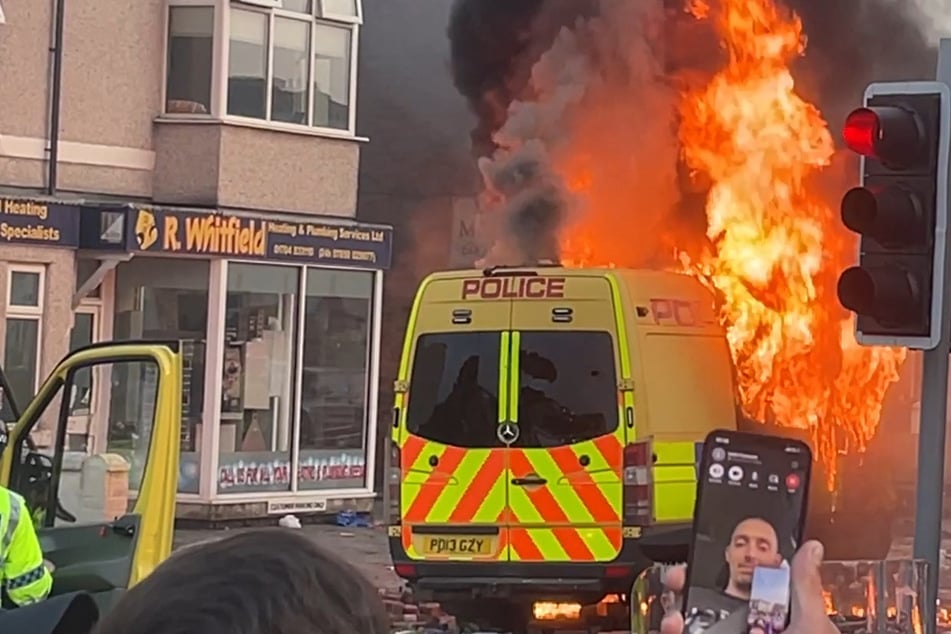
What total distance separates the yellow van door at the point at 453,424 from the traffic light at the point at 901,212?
5.09 m

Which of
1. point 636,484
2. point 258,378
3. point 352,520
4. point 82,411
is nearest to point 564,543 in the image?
point 636,484

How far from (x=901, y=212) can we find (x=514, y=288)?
5257 millimetres

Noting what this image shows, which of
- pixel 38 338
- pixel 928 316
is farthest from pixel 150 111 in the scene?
pixel 928 316

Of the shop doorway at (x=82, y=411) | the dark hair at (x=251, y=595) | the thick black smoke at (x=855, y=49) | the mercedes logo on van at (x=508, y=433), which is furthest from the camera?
the thick black smoke at (x=855, y=49)

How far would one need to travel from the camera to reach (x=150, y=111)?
1966 centimetres

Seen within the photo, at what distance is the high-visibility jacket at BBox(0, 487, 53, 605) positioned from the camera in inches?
215

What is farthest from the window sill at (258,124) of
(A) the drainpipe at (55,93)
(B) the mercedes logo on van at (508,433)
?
(B) the mercedes logo on van at (508,433)

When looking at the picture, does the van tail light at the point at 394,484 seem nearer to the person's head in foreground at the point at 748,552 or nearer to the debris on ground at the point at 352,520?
A: the person's head in foreground at the point at 748,552

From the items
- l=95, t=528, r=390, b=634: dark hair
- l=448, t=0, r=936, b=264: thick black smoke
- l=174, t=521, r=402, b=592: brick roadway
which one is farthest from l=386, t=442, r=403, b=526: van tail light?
l=95, t=528, r=390, b=634: dark hair

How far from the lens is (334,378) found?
21.1 metres

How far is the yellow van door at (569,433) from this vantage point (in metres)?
11.2

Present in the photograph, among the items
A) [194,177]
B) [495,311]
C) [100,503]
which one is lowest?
[100,503]

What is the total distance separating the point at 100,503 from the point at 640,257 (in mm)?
9526

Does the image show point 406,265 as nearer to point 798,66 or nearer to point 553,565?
point 798,66
